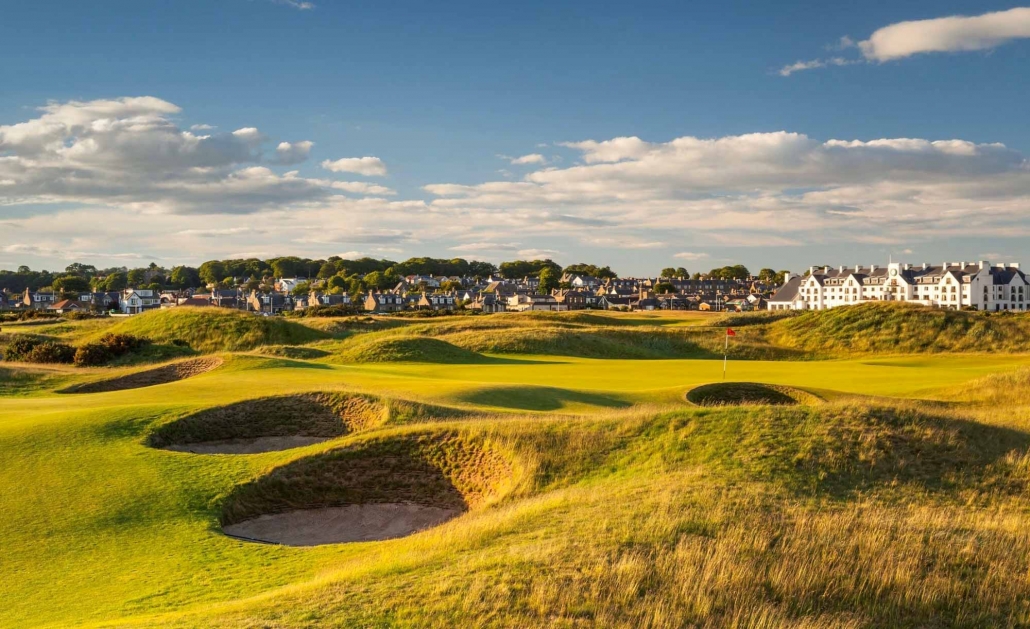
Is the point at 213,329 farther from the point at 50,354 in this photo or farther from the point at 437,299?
the point at 437,299

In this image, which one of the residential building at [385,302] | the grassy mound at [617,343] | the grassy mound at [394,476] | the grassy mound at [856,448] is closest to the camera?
the grassy mound at [856,448]

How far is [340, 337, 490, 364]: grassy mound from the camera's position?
149 feet

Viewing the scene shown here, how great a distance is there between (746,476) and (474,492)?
20.6ft

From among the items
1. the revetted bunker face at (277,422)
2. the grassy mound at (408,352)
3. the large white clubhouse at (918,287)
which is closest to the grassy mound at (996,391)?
the revetted bunker face at (277,422)

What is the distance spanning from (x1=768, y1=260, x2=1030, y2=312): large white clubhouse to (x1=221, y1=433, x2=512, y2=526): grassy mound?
10398 centimetres

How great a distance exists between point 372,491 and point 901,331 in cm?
5317

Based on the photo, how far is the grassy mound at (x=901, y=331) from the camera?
55.8 meters

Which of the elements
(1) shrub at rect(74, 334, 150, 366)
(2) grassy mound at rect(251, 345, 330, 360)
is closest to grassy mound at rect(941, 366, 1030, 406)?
(2) grassy mound at rect(251, 345, 330, 360)

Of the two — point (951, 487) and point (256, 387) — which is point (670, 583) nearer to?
point (951, 487)

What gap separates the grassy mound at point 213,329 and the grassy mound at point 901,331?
129 ft

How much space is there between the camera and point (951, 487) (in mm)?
15164

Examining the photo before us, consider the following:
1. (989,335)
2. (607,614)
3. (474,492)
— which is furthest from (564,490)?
(989,335)

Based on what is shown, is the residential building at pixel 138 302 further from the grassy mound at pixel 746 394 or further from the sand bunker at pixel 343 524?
the sand bunker at pixel 343 524

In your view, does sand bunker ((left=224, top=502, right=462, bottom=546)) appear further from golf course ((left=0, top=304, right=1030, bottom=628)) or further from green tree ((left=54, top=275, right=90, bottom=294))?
green tree ((left=54, top=275, right=90, bottom=294))
